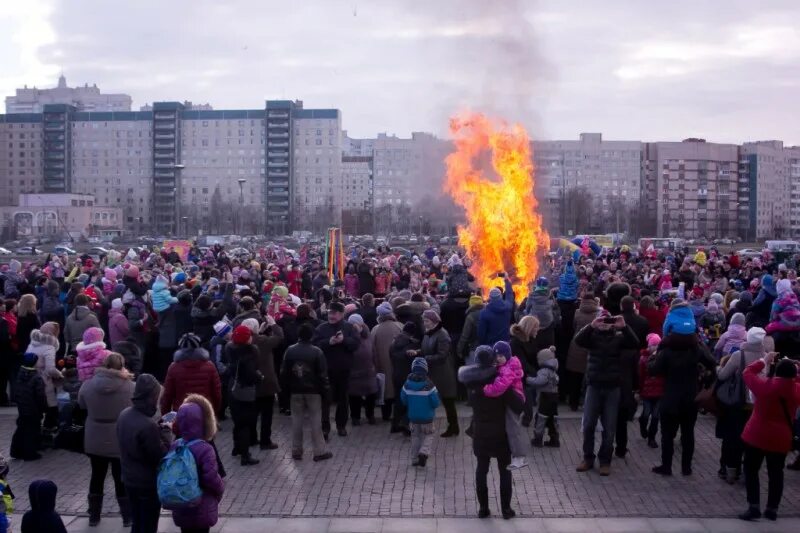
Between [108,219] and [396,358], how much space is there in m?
125

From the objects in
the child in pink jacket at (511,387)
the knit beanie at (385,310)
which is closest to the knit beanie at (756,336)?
the child in pink jacket at (511,387)

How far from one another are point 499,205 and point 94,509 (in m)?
15.0

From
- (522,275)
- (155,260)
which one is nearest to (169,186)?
(155,260)

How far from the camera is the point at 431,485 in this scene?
9930mm

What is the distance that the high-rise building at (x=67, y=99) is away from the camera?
163m

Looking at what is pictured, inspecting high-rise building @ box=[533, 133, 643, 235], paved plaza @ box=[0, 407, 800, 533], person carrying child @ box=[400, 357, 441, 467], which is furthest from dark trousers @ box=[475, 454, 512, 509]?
high-rise building @ box=[533, 133, 643, 235]

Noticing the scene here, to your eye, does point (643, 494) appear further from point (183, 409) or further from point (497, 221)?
point (497, 221)

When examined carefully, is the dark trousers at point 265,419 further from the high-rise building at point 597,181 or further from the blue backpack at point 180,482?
the high-rise building at point 597,181

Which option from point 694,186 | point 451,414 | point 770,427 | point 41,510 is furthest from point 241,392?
point 694,186

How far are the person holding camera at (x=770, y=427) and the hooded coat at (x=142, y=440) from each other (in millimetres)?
5768

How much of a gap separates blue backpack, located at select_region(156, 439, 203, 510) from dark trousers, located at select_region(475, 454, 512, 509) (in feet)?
10.6

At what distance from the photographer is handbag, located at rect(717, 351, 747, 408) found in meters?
9.68

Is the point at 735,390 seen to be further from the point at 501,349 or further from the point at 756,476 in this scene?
the point at 501,349

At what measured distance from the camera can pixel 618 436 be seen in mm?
10977
